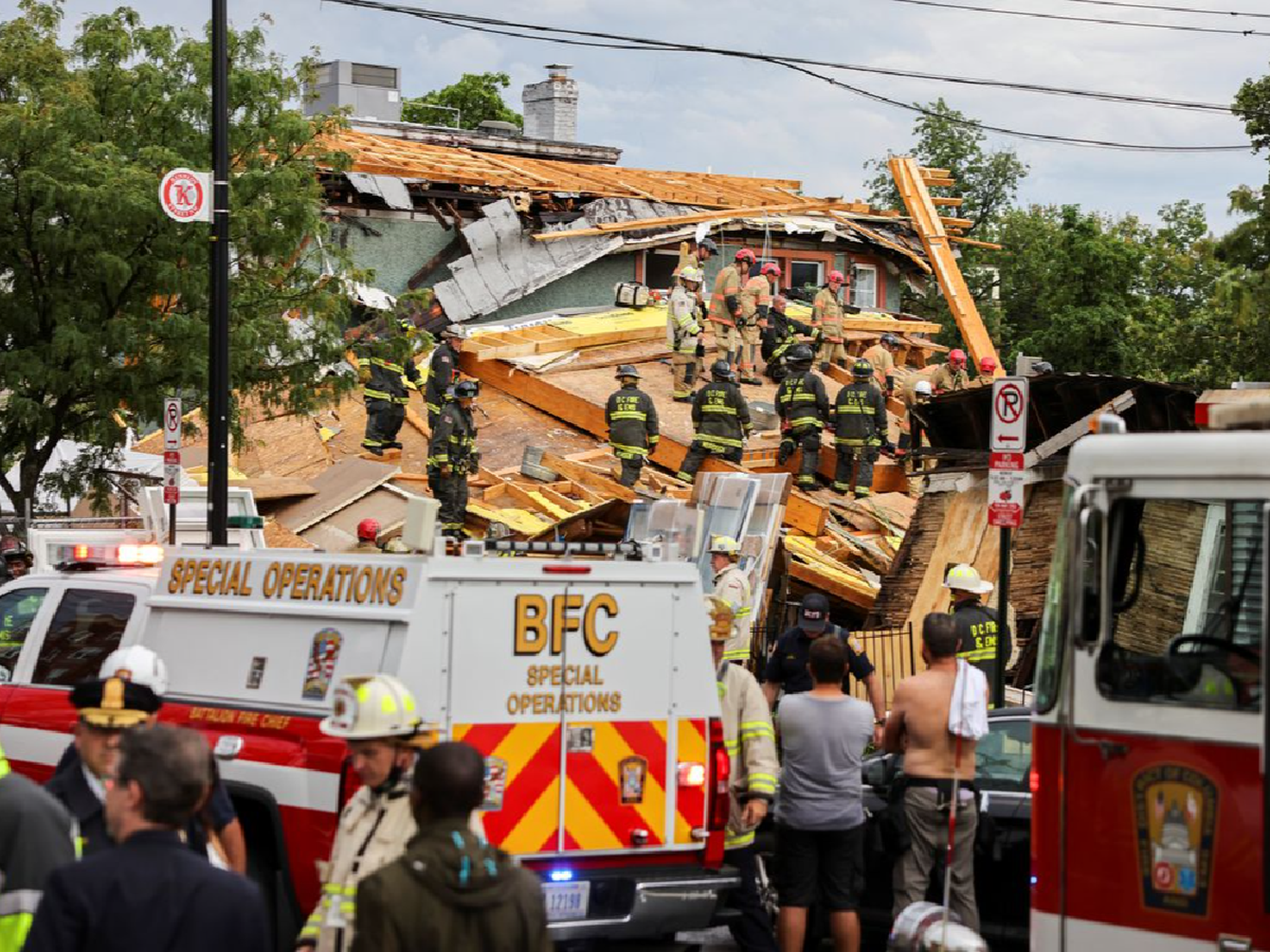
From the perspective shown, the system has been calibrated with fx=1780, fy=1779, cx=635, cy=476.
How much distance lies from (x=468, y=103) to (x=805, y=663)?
60.8m

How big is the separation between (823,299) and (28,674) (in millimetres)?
19915

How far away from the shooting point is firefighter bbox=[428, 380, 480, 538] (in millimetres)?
19719

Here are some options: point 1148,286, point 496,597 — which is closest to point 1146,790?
point 496,597

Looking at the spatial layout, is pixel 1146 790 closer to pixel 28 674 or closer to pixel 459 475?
pixel 28 674

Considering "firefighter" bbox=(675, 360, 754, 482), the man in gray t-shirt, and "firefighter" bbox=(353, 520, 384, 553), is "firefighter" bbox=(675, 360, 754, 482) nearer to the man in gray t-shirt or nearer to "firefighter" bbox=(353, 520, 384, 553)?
"firefighter" bbox=(353, 520, 384, 553)

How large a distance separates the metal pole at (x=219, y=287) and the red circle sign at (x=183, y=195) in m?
0.13

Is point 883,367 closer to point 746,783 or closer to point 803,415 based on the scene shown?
point 803,415

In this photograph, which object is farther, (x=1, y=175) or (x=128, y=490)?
(x=128, y=490)

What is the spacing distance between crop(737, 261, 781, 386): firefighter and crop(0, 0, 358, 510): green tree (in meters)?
8.78

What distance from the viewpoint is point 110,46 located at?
17438 millimetres

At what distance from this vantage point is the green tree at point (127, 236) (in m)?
16.7

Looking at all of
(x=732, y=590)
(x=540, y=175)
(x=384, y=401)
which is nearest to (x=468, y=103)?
(x=540, y=175)

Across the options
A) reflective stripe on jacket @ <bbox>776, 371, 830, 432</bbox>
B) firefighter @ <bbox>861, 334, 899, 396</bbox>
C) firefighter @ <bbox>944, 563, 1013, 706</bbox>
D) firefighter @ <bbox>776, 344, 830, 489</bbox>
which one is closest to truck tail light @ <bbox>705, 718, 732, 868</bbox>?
firefighter @ <bbox>944, 563, 1013, 706</bbox>

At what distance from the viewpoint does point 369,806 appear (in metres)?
5.66
